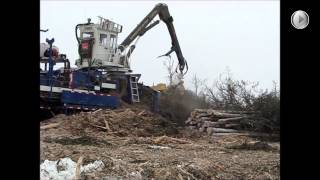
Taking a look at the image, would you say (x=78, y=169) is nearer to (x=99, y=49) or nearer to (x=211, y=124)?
(x=211, y=124)

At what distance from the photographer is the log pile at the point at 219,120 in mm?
10203

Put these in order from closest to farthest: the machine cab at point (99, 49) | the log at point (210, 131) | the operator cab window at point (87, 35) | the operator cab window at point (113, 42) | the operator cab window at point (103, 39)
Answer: the log at point (210, 131) → the operator cab window at point (87, 35) → the machine cab at point (99, 49) → the operator cab window at point (103, 39) → the operator cab window at point (113, 42)

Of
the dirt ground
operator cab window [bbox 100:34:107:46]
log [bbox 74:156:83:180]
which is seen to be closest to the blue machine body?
the dirt ground

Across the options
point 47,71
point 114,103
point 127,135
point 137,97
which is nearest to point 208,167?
point 127,135

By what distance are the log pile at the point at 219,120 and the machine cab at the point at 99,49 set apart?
11.8ft

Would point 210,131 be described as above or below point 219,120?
below

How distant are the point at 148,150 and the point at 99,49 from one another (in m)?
8.18

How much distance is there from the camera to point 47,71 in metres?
11.0
